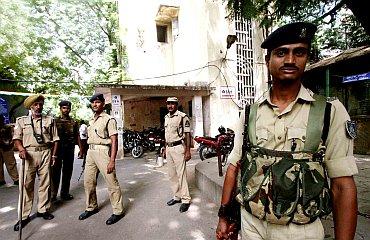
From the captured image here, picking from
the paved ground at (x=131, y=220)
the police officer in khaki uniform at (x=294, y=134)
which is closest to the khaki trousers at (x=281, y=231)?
the police officer in khaki uniform at (x=294, y=134)

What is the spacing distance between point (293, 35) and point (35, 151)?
391 cm

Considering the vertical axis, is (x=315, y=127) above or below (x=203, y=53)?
below

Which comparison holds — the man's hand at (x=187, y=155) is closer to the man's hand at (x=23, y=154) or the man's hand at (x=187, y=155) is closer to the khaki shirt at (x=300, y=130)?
the man's hand at (x=23, y=154)

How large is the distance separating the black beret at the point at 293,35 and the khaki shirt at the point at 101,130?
2.99 m

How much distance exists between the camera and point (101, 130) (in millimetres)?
3955

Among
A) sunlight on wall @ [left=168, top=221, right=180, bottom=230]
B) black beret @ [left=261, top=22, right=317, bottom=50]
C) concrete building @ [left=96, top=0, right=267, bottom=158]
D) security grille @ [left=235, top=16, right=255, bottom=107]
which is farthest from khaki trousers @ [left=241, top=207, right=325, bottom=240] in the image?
security grille @ [left=235, top=16, right=255, bottom=107]

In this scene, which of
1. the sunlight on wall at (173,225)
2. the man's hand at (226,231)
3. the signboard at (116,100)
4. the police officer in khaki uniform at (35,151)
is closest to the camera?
the man's hand at (226,231)

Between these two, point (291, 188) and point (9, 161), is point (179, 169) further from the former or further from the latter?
point (9, 161)

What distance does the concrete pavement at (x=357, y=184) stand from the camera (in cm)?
273

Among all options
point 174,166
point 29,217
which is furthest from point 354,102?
point 29,217

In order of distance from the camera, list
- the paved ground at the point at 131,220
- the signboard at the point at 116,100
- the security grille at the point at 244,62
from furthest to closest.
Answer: the security grille at the point at 244,62 < the signboard at the point at 116,100 < the paved ground at the point at 131,220

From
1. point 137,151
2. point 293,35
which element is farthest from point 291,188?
point 137,151

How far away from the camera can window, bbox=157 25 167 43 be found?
1525 centimetres

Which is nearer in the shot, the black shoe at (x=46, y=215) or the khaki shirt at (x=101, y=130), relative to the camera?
the khaki shirt at (x=101, y=130)
